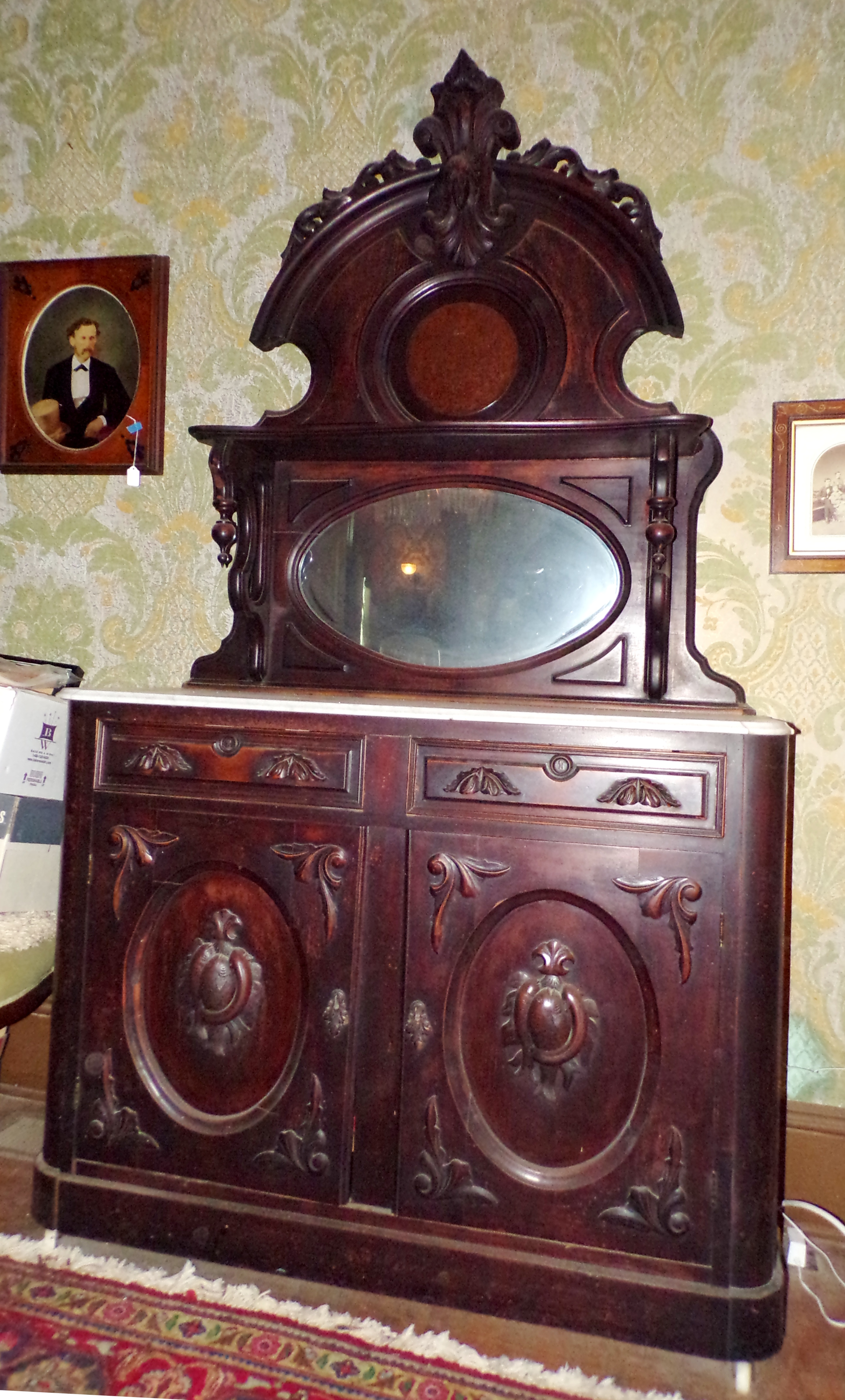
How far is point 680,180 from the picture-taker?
1.88 metres

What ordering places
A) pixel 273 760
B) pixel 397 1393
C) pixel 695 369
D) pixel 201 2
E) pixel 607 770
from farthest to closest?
pixel 201 2, pixel 695 369, pixel 273 760, pixel 607 770, pixel 397 1393

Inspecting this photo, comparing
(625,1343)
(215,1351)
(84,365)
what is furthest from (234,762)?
(84,365)

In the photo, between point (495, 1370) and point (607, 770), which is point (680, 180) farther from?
point (495, 1370)

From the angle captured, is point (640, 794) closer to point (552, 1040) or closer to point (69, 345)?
point (552, 1040)

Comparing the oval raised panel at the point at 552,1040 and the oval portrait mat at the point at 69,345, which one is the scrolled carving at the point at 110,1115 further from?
the oval portrait mat at the point at 69,345

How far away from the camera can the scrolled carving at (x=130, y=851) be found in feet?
5.22

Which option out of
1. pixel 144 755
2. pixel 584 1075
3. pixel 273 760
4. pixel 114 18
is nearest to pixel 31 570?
pixel 144 755

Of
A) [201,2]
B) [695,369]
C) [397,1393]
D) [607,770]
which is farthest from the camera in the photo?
[201,2]

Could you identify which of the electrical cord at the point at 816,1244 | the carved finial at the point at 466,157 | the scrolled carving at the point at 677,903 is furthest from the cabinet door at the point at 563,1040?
the carved finial at the point at 466,157

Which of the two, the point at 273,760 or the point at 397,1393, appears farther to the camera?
the point at 273,760

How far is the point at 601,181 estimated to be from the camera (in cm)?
177

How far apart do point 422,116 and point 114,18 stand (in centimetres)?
84

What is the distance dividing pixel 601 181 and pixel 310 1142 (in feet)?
6.23

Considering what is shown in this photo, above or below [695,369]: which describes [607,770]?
below
